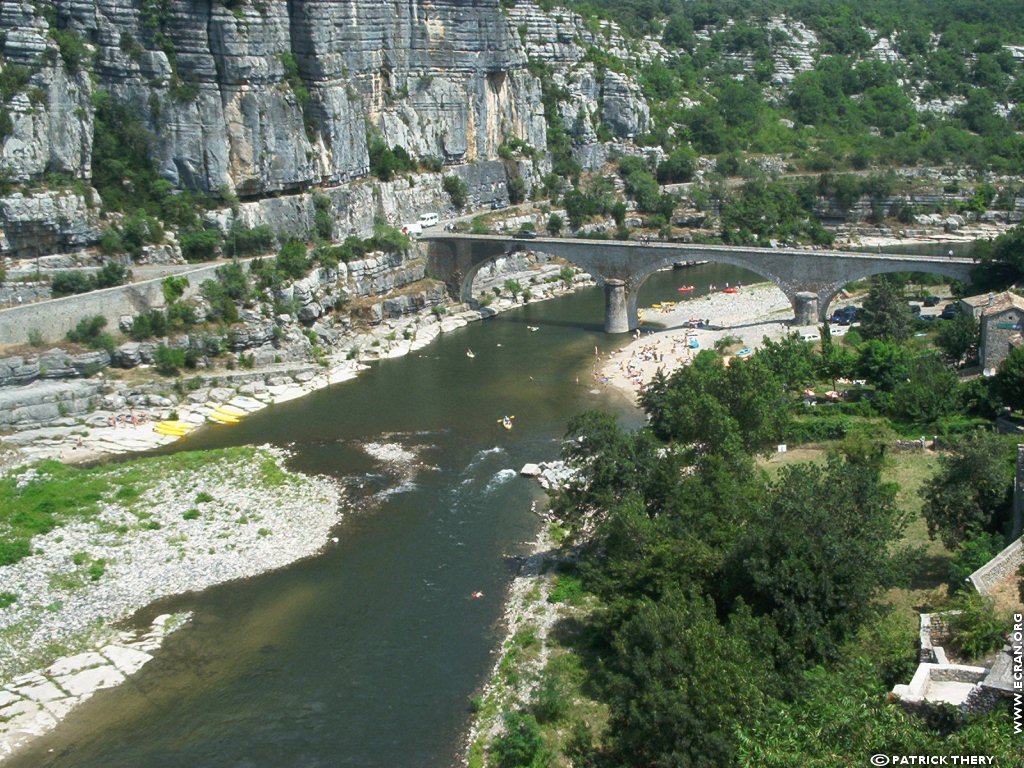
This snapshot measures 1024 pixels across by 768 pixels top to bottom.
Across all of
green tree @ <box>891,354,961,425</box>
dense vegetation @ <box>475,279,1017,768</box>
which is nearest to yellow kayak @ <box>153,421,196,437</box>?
dense vegetation @ <box>475,279,1017,768</box>

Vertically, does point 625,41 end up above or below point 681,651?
above

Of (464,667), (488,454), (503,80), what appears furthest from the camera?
(503,80)

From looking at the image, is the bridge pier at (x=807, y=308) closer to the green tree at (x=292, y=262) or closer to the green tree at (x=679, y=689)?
the green tree at (x=292, y=262)

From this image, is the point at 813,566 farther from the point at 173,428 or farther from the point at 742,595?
the point at 173,428

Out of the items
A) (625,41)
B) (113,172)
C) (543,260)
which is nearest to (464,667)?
(113,172)

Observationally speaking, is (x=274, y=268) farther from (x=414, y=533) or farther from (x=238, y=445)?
(x=414, y=533)

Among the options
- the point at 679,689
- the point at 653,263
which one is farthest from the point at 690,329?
the point at 679,689


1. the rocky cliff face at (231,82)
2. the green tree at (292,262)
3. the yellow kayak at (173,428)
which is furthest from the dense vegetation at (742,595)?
the rocky cliff face at (231,82)
